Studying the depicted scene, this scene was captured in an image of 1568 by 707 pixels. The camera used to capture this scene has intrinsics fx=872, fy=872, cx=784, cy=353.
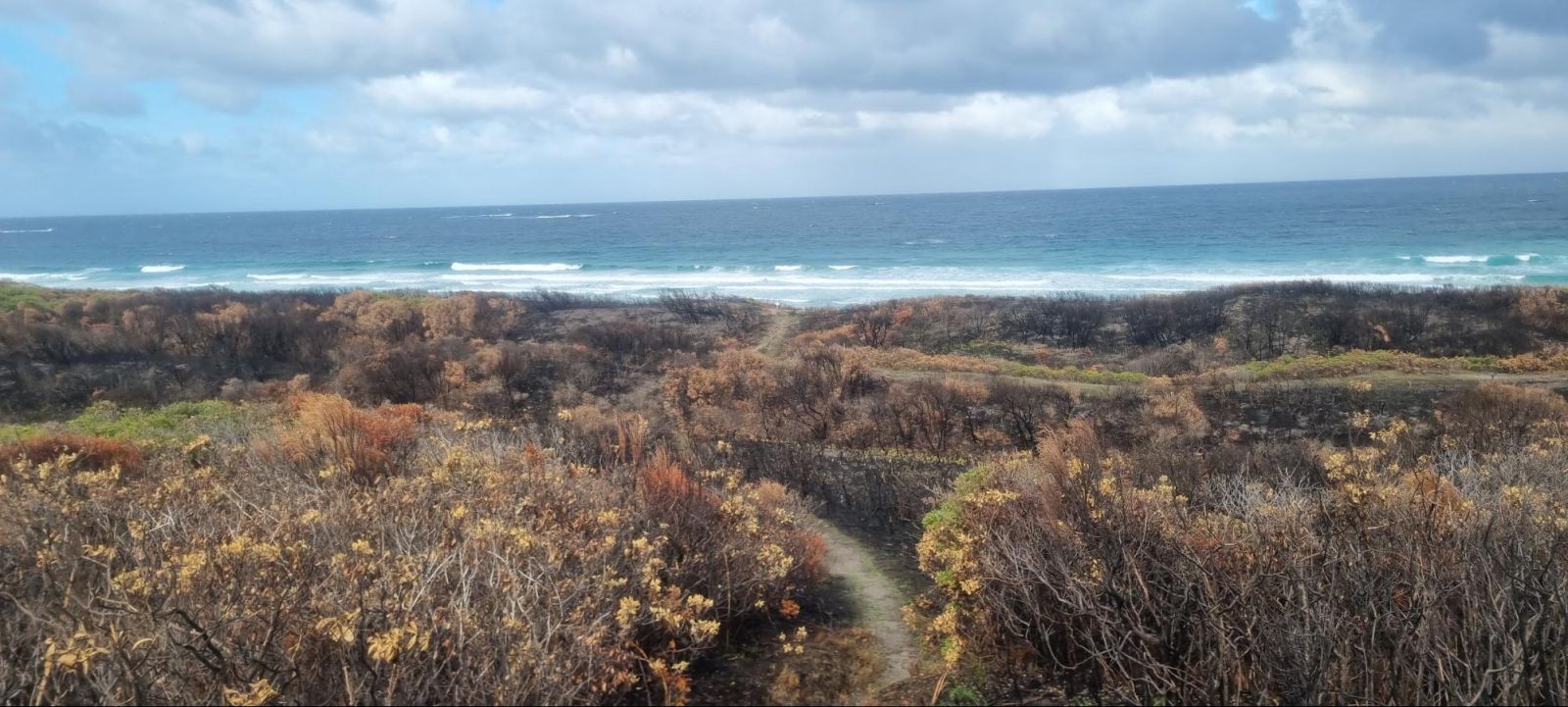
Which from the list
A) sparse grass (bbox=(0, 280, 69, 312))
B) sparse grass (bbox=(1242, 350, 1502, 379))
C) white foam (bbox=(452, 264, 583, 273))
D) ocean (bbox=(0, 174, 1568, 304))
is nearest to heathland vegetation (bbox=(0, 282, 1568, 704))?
sparse grass (bbox=(1242, 350, 1502, 379))

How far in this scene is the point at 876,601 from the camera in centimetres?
960

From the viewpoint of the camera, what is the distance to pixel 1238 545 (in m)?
6.43

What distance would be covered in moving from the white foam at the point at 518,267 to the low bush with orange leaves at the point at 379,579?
58234 mm

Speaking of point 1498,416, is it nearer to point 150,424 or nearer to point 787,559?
point 787,559

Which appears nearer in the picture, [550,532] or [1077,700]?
[1077,700]

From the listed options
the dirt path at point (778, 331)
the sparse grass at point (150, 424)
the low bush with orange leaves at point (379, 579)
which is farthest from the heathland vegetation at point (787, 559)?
the dirt path at point (778, 331)

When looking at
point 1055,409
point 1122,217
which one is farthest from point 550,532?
point 1122,217

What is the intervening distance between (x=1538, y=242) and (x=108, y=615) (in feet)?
252

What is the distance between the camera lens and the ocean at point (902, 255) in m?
51.3

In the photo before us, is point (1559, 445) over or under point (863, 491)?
over

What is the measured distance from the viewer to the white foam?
218 feet

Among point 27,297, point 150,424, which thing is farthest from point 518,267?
point 150,424

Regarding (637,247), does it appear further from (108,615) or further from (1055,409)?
(108,615)

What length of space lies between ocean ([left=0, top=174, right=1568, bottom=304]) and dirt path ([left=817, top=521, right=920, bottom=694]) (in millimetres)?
34422
